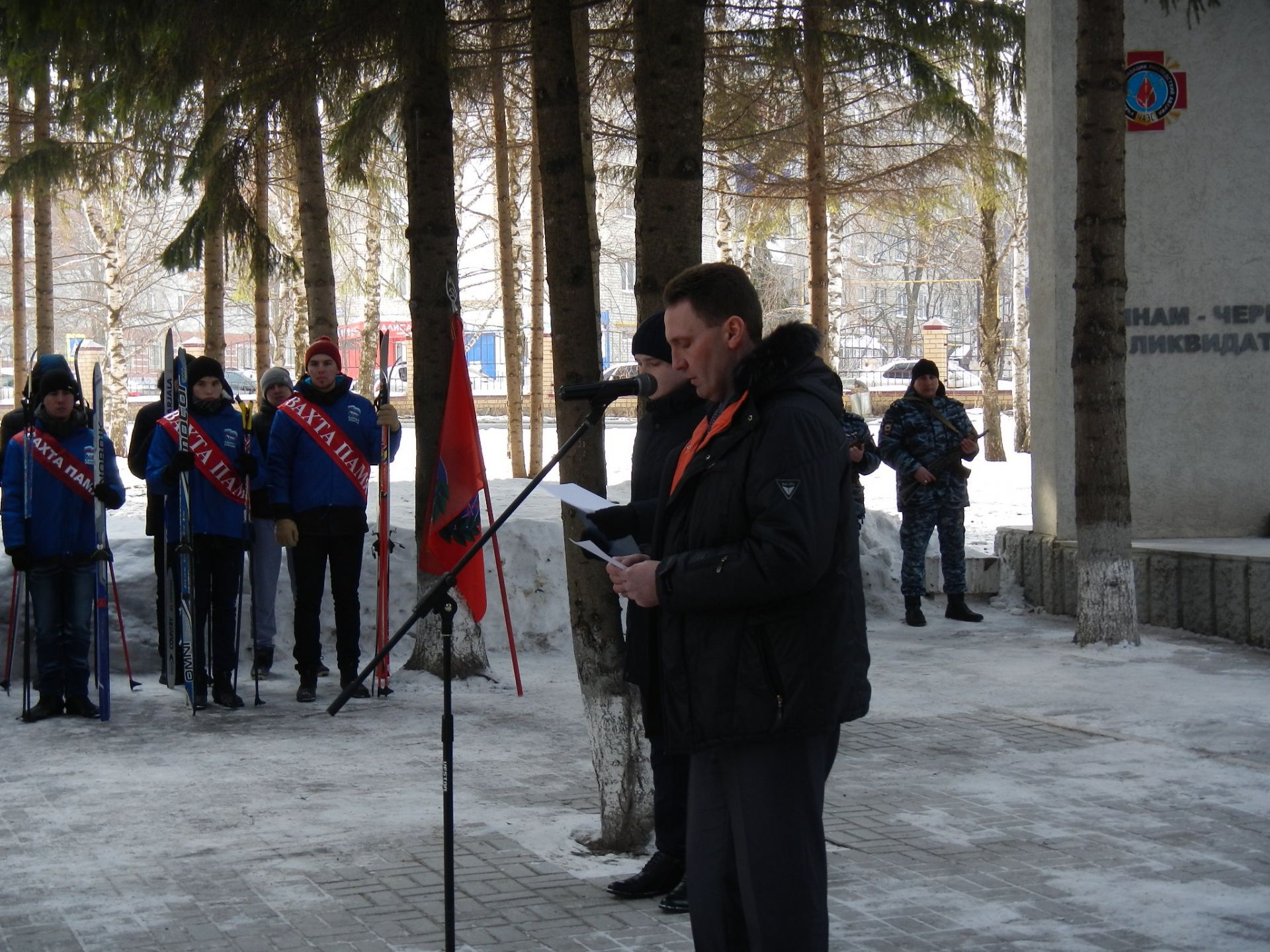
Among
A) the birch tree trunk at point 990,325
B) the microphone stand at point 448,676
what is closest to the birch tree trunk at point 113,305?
the birch tree trunk at point 990,325

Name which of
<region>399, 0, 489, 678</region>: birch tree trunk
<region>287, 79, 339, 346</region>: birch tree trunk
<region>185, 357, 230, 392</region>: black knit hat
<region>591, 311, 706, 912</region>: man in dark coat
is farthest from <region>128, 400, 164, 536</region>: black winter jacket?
<region>591, 311, 706, 912</region>: man in dark coat

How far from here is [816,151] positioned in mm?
16578

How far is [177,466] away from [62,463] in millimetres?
665

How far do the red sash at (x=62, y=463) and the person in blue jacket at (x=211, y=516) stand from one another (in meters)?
0.34

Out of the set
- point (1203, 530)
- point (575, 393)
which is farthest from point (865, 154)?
point (575, 393)

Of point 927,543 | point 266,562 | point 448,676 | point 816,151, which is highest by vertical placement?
point 816,151

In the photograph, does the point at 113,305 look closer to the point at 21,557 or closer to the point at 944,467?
the point at 944,467

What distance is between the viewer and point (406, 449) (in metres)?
28.7

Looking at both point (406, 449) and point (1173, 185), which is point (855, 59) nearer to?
point (1173, 185)

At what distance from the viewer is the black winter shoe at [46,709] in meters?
8.40

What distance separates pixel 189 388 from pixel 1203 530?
787cm

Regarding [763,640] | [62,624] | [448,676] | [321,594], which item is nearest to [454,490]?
[321,594]

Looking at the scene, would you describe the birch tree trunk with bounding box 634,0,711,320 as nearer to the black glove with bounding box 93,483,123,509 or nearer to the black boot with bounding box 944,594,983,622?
the black glove with bounding box 93,483,123,509

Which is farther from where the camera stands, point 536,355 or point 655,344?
point 536,355
